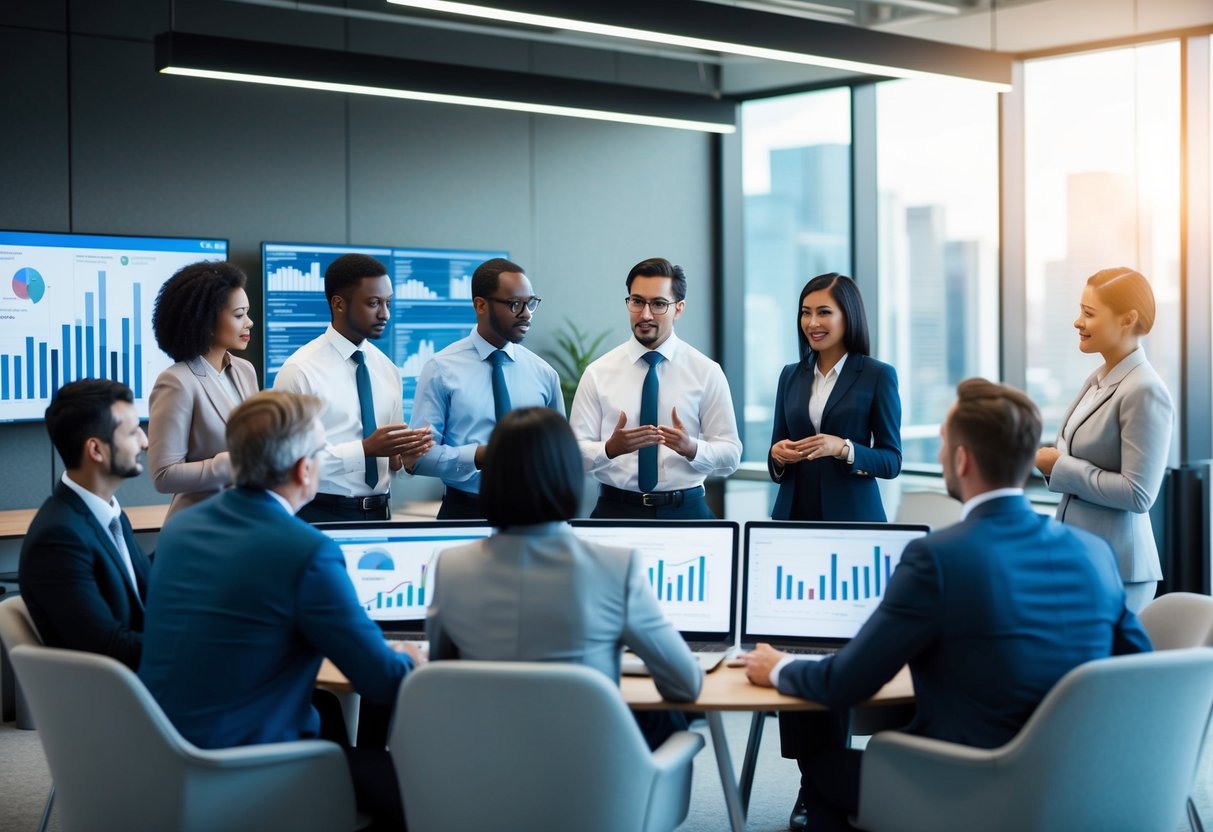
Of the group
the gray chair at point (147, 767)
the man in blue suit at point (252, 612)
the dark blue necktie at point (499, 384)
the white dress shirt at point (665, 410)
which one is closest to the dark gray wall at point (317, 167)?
the dark blue necktie at point (499, 384)

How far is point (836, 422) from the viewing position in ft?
12.6

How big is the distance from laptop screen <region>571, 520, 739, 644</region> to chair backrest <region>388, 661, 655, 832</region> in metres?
0.68

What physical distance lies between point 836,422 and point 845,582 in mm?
1016

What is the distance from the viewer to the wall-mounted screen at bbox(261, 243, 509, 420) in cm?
605

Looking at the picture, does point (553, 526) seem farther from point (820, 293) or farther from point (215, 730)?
point (820, 293)

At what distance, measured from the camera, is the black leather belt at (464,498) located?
157 inches

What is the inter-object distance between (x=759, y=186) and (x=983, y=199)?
1.52m

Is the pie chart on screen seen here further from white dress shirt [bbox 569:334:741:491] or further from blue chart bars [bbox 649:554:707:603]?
blue chart bars [bbox 649:554:707:603]

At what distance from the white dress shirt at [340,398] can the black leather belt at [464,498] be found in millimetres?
234

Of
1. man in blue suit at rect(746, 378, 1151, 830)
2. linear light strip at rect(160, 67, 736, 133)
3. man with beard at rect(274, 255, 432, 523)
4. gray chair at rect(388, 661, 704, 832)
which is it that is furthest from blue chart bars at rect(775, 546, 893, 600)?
linear light strip at rect(160, 67, 736, 133)

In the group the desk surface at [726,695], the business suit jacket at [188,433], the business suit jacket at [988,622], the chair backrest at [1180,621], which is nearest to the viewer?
the business suit jacket at [988,622]

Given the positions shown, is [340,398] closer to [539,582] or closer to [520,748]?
[539,582]

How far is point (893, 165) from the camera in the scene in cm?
713

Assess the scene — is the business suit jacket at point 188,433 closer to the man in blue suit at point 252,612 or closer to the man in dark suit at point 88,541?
the man in dark suit at point 88,541
